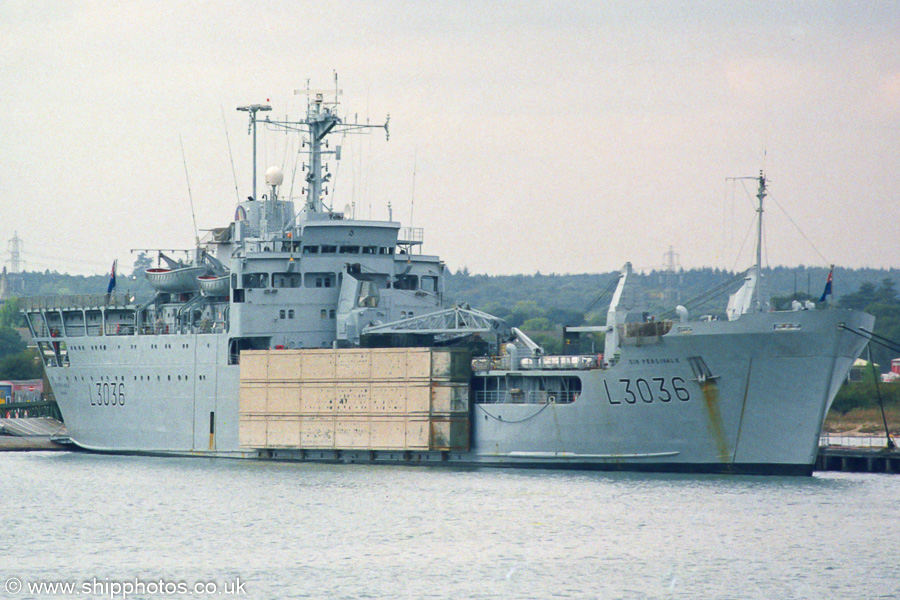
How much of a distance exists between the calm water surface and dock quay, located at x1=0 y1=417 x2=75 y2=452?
16.2 m

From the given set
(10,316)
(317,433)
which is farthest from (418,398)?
(10,316)

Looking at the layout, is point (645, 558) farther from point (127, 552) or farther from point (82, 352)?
point (82, 352)

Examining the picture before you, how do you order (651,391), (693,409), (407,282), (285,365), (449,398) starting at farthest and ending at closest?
1. (407,282)
2. (285,365)
3. (449,398)
4. (651,391)
5. (693,409)

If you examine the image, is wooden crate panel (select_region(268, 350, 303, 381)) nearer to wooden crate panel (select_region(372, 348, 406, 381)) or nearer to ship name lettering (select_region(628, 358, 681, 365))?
wooden crate panel (select_region(372, 348, 406, 381))

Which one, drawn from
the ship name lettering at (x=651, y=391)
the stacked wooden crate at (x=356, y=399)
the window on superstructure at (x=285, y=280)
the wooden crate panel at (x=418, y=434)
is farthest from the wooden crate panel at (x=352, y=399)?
the ship name lettering at (x=651, y=391)

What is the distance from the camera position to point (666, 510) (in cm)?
3278

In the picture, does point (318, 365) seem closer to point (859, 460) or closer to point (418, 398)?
point (418, 398)

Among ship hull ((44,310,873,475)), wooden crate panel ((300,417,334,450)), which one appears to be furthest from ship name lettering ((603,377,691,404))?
wooden crate panel ((300,417,334,450))

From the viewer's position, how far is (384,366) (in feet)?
137

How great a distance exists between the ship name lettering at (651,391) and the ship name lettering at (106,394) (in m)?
21.2

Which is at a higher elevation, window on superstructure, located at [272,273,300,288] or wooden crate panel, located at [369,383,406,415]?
window on superstructure, located at [272,273,300,288]

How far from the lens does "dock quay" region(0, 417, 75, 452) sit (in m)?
56.9

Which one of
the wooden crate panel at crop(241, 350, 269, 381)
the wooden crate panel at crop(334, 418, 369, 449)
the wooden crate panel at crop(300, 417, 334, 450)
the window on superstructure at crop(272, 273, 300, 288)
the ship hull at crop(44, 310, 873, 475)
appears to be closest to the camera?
the ship hull at crop(44, 310, 873, 475)

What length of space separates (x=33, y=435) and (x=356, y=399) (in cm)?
2712
